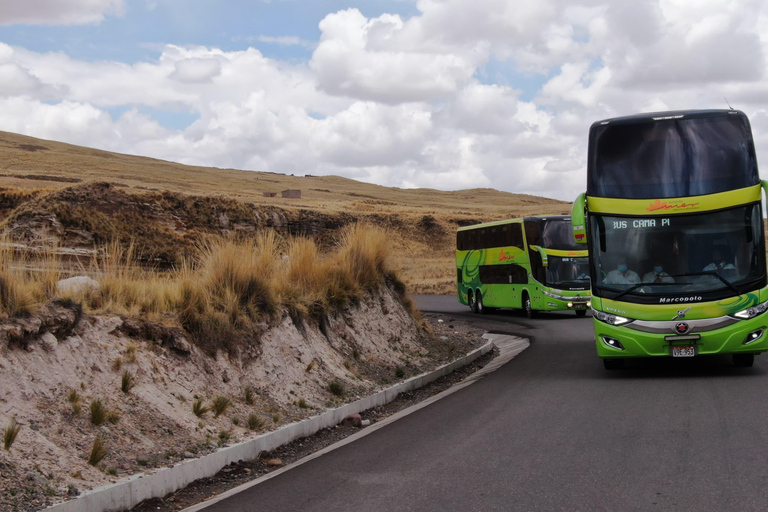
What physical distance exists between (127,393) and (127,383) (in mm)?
105

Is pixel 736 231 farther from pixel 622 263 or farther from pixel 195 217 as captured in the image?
pixel 195 217

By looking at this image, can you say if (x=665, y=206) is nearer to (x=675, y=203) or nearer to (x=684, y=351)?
(x=675, y=203)

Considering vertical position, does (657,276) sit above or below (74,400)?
above

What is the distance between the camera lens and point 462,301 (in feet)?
120

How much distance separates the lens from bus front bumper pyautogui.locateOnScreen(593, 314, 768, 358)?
12.2 metres

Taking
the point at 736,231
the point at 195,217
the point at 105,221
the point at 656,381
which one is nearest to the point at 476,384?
the point at 656,381

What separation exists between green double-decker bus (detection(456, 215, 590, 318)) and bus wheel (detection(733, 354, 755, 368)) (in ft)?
49.4

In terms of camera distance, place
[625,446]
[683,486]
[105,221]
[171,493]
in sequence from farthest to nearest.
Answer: [105,221], [625,446], [171,493], [683,486]

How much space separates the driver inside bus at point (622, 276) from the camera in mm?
12922

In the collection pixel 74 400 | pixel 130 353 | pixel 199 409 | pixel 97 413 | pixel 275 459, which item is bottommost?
pixel 275 459

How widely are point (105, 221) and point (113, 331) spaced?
32.1m

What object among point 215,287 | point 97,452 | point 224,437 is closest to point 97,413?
point 97,452

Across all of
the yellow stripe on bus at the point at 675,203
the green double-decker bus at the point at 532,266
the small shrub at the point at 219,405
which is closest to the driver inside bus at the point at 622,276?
the yellow stripe on bus at the point at 675,203

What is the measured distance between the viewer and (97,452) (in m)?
6.79
